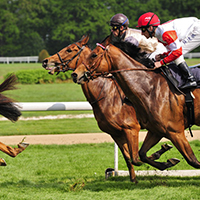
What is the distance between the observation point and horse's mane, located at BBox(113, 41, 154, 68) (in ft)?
14.8

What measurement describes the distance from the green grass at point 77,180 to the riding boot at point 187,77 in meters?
1.18

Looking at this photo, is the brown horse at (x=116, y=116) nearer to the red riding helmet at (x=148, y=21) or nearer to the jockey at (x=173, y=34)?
the jockey at (x=173, y=34)

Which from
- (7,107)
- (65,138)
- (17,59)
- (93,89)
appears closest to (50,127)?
(65,138)

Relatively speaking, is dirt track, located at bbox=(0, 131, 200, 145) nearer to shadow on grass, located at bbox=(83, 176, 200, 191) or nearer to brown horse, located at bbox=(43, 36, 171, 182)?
shadow on grass, located at bbox=(83, 176, 200, 191)

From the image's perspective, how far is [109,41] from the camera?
5.08m

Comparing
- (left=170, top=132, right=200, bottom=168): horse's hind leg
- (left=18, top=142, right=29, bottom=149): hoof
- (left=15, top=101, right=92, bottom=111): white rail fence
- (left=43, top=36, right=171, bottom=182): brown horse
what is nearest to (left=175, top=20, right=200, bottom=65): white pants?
(left=43, top=36, right=171, bottom=182): brown horse

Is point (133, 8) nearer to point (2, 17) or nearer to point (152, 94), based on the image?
point (2, 17)

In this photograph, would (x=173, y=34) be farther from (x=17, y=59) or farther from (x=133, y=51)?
(x=17, y=59)

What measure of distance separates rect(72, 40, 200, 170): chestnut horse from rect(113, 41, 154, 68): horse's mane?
0.23 m

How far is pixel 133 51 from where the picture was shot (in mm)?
4660

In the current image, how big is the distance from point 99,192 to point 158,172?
1.22m

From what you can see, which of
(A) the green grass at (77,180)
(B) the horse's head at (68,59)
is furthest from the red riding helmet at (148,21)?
(A) the green grass at (77,180)

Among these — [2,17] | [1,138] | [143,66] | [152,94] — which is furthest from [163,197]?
[2,17]

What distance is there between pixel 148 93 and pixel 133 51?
0.67 meters
